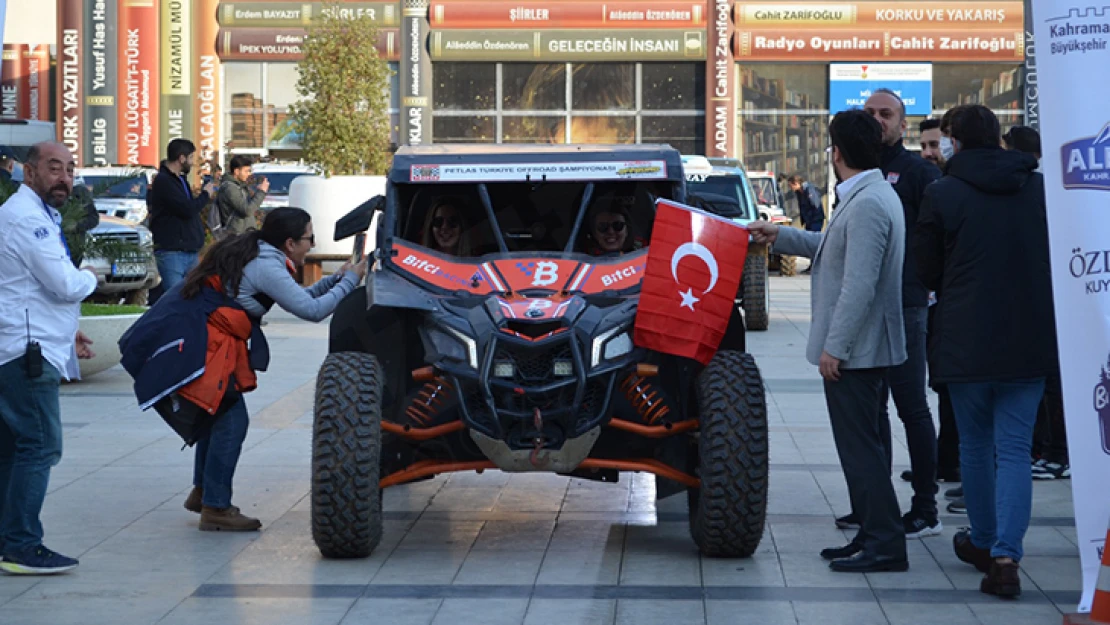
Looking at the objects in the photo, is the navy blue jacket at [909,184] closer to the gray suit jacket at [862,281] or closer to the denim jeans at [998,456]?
the gray suit jacket at [862,281]

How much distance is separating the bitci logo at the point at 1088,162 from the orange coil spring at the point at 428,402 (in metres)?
2.67

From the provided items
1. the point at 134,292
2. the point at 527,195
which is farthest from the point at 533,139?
the point at 527,195

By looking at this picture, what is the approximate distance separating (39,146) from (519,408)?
7.54ft

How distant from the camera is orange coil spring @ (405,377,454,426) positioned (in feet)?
23.3

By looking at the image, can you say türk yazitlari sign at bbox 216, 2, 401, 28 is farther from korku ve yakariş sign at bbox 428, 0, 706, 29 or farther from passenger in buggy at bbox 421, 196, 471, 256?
passenger in buggy at bbox 421, 196, 471, 256

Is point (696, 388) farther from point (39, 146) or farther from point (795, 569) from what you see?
point (39, 146)

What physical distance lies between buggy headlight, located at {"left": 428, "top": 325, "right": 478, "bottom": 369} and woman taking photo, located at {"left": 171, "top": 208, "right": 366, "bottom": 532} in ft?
2.58

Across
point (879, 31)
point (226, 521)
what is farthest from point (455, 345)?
point (879, 31)

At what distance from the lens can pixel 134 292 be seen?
18188 millimetres

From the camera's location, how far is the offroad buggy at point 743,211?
1762cm

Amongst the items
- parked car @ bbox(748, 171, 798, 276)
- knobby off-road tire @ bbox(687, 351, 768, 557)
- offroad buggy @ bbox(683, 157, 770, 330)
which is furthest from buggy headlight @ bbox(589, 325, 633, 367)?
parked car @ bbox(748, 171, 798, 276)

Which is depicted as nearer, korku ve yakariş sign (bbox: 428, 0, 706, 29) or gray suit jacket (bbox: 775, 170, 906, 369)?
gray suit jacket (bbox: 775, 170, 906, 369)

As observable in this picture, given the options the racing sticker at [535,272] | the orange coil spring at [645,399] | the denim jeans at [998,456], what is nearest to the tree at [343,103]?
the racing sticker at [535,272]

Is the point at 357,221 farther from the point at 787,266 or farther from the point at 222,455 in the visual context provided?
the point at 787,266
